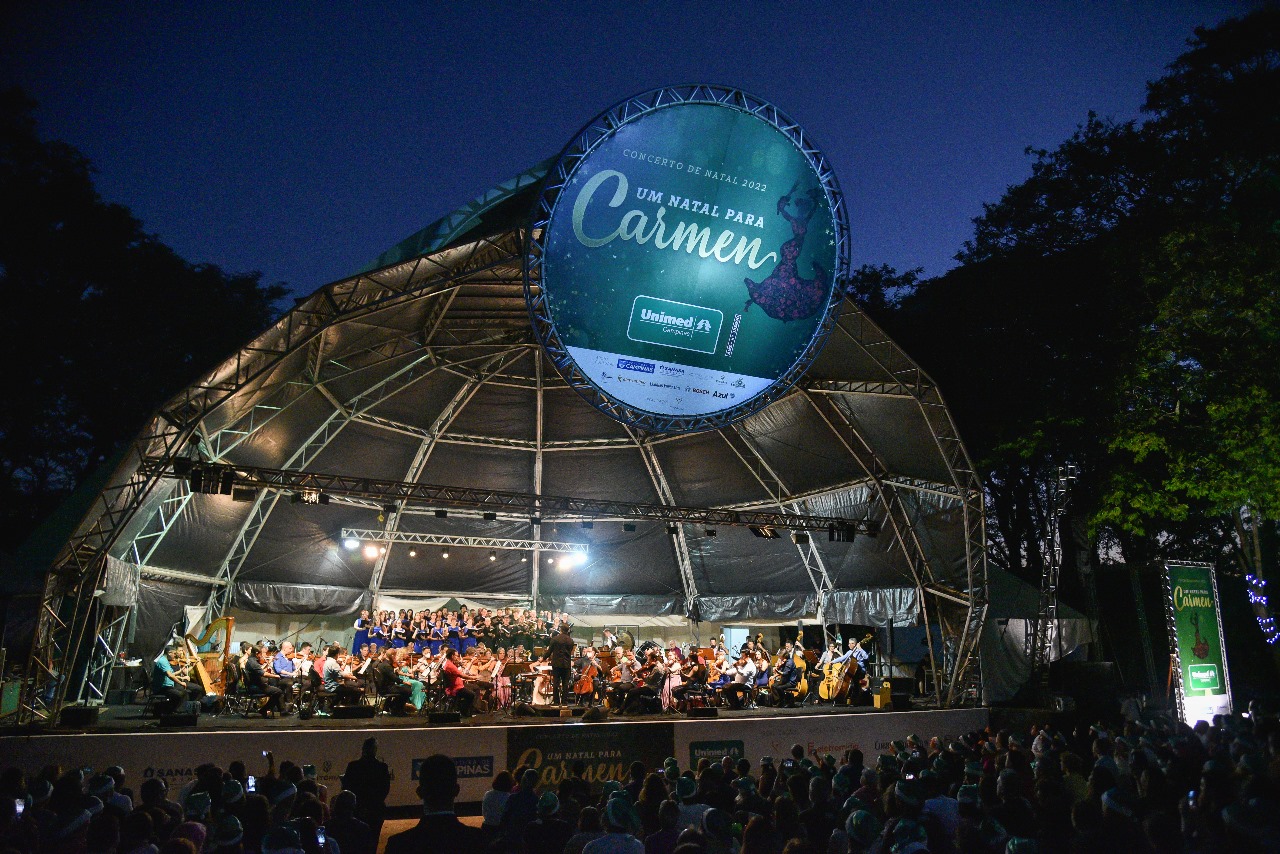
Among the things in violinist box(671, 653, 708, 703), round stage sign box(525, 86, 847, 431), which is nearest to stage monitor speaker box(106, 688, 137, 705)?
violinist box(671, 653, 708, 703)

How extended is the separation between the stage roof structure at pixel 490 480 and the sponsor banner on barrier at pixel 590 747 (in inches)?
262

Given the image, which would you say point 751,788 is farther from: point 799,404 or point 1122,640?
point 1122,640

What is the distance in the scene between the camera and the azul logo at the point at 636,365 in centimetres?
1363

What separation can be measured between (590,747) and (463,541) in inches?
462

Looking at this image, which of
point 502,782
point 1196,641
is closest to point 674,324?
point 502,782

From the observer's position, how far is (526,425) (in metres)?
23.0

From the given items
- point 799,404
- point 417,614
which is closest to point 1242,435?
point 799,404

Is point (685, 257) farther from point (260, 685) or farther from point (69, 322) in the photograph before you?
point (69, 322)

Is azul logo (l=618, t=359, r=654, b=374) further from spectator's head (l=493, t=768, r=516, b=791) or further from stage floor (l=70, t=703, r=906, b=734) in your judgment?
spectator's head (l=493, t=768, r=516, b=791)

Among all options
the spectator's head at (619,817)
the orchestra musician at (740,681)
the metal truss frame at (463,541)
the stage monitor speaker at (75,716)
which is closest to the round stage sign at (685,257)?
the orchestra musician at (740,681)

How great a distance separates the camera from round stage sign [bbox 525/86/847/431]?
12758 mm

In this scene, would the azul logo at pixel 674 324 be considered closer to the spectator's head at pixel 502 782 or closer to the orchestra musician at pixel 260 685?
the spectator's head at pixel 502 782

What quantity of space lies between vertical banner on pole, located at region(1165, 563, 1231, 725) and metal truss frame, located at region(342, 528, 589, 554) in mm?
14583

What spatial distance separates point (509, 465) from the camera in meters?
24.0
